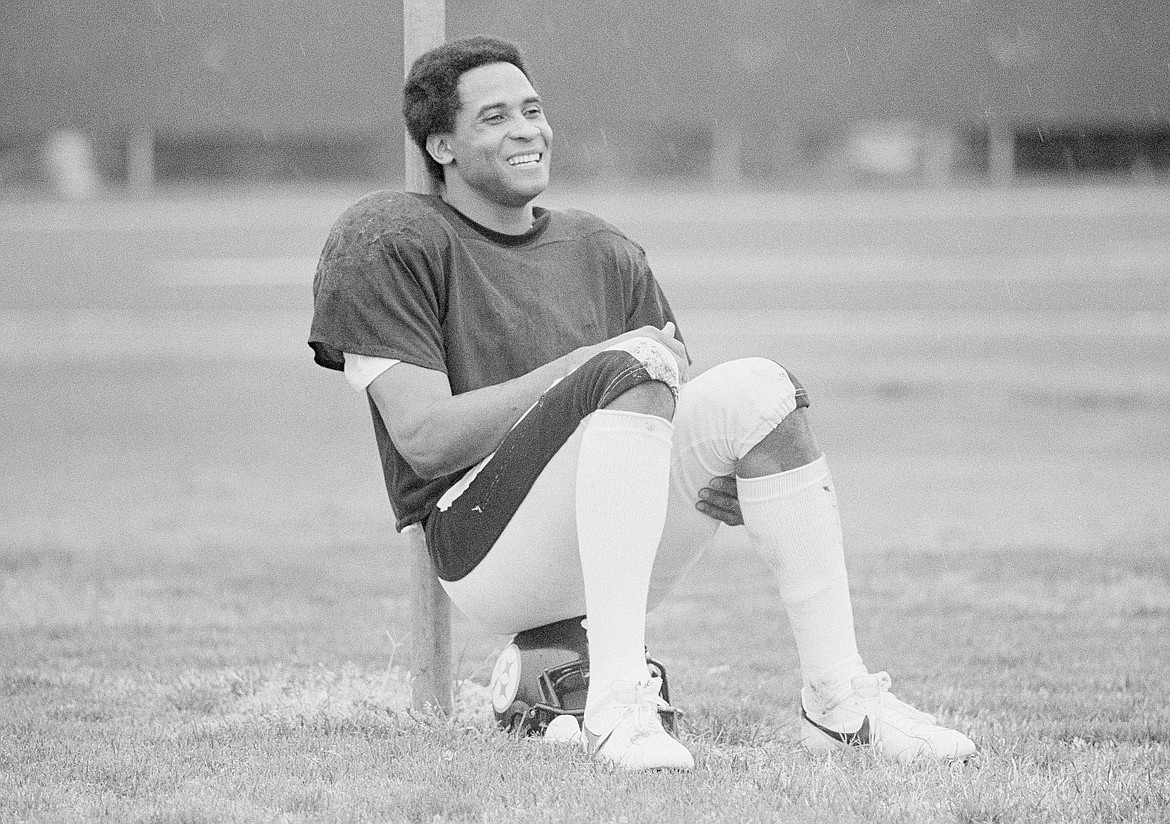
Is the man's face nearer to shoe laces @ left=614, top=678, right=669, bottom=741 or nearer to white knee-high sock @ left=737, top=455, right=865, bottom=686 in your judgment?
white knee-high sock @ left=737, top=455, right=865, bottom=686

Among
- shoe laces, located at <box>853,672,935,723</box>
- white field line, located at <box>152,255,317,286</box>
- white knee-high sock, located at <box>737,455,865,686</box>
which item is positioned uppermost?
white knee-high sock, located at <box>737,455,865,686</box>

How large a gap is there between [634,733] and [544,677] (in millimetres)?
449

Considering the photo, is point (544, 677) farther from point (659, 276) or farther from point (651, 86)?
point (651, 86)

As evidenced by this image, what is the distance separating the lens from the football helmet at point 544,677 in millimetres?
3062

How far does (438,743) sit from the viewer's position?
293cm

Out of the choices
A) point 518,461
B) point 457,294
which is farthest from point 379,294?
point 518,461

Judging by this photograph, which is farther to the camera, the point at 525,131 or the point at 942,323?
the point at 942,323

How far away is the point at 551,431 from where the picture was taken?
9.31 ft

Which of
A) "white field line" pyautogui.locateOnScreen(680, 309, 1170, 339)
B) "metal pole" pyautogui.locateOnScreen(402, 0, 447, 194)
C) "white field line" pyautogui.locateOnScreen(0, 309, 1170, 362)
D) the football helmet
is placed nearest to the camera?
the football helmet

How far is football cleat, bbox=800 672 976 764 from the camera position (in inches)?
110

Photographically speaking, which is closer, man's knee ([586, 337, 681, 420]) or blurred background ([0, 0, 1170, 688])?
man's knee ([586, 337, 681, 420])

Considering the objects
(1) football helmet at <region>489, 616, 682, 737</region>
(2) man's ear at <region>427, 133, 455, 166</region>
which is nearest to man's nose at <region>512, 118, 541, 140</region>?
(2) man's ear at <region>427, 133, 455, 166</region>

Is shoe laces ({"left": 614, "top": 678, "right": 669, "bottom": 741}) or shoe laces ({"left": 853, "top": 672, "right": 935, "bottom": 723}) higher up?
shoe laces ({"left": 614, "top": 678, "right": 669, "bottom": 741})

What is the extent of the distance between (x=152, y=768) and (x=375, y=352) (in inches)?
33.1
